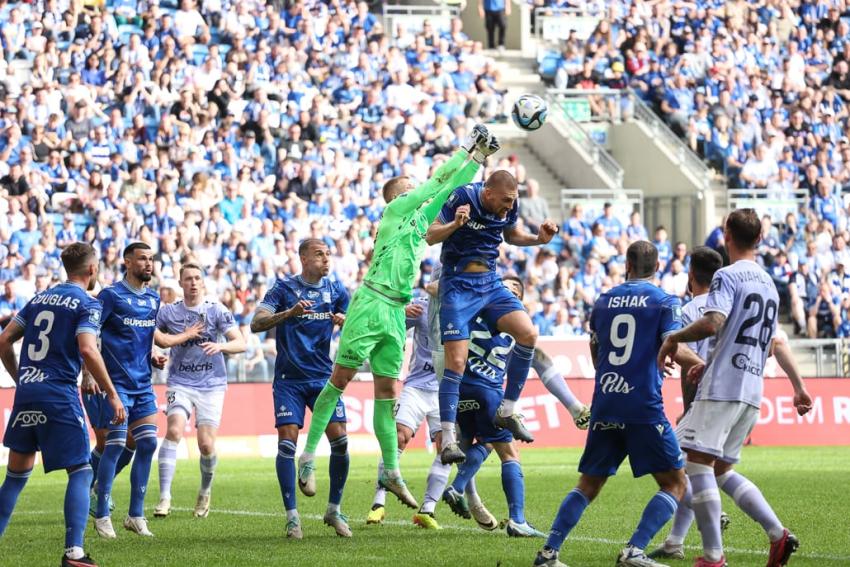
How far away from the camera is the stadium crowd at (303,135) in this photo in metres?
26.1

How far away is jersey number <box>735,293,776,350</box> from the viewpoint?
31.7 ft

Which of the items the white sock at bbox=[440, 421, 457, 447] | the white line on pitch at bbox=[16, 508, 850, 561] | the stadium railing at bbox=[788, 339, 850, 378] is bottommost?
the stadium railing at bbox=[788, 339, 850, 378]

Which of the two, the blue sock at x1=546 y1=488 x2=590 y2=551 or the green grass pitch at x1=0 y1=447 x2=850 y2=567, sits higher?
the blue sock at x1=546 y1=488 x2=590 y2=551

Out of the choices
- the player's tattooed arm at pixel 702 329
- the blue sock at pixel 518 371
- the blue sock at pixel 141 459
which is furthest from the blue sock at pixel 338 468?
the player's tattooed arm at pixel 702 329

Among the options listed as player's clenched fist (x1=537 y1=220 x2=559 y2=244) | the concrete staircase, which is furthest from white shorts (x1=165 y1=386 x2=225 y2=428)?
the concrete staircase

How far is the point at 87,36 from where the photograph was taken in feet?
95.8

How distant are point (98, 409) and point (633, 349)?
18.2 feet

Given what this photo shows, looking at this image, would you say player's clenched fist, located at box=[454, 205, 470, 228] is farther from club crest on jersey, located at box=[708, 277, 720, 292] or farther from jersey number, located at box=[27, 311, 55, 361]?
jersey number, located at box=[27, 311, 55, 361]

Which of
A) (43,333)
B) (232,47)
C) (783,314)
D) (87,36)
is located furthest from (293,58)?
(43,333)

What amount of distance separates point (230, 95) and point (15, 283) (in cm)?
707

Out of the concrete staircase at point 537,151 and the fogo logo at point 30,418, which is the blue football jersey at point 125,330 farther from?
the concrete staircase at point 537,151

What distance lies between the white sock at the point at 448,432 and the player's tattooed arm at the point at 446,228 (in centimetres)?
141

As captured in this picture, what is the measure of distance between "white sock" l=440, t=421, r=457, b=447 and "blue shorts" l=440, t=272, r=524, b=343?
0.68 metres

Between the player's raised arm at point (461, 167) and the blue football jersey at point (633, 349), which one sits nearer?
the blue football jersey at point (633, 349)
